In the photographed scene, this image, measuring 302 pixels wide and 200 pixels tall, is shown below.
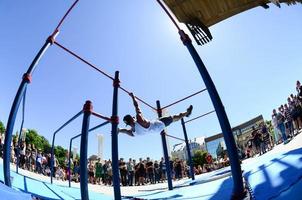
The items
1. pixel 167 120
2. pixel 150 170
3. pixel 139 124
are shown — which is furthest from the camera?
pixel 150 170

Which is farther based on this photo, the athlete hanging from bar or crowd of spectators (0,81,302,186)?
crowd of spectators (0,81,302,186)

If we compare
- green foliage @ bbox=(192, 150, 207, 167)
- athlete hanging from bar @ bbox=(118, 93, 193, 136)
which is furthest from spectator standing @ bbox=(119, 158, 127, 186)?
green foliage @ bbox=(192, 150, 207, 167)

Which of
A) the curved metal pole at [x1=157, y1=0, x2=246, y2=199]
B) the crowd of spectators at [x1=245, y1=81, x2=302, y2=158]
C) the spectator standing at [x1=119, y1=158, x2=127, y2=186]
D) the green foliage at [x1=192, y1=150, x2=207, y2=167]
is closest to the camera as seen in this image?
the curved metal pole at [x1=157, y1=0, x2=246, y2=199]

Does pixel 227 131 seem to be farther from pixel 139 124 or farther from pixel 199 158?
pixel 199 158

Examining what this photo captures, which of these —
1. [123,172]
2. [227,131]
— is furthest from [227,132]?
[123,172]

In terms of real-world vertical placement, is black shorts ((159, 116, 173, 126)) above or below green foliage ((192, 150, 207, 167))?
below

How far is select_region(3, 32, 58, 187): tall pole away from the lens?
4.95 metres

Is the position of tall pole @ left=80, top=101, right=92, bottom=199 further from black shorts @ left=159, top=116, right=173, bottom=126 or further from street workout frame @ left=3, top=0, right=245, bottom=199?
black shorts @ left=159, top=116, right=173, bottom=126

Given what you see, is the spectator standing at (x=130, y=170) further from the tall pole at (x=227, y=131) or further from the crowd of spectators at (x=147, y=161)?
the tall pole at (x=227, y=131)

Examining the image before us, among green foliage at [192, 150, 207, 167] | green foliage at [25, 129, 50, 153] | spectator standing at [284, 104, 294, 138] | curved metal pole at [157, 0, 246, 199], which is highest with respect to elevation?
green foliage at [25, 129, 50, 153]

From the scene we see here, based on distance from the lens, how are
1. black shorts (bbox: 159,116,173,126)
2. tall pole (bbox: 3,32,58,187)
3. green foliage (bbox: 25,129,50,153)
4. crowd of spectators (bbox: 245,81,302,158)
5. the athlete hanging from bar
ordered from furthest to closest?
1. green foliage (bbox: 25,129,50,153)
2. crowd of spectators (bbox: 245,81,302,158)
3. black shorts (bbox: 159,116,173,126)
4. the athlete hanging from bar
5. tall pole (bbox: 3,32,58,187)

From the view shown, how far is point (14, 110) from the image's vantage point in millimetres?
5395

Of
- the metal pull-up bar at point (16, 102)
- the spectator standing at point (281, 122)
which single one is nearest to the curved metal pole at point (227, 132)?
the metal pull-up bar at point (16, 102)

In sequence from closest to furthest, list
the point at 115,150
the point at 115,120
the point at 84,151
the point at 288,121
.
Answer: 1. the point at 84,151
2. the point at 115,150
3. the point at 115,120
4. the point at 288,121
